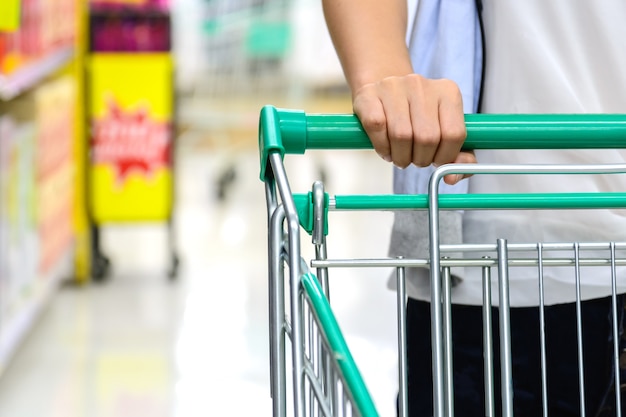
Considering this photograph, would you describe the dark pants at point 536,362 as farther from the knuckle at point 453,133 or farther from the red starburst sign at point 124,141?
the red starburst sign at point 124,141

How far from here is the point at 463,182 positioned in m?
1.24

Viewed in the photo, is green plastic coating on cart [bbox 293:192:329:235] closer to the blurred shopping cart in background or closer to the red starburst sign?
the red starburst sign

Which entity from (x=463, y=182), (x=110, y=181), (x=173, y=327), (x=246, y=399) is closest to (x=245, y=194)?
(x=110, y=181)

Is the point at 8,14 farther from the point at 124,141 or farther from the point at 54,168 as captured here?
the point at 124,141

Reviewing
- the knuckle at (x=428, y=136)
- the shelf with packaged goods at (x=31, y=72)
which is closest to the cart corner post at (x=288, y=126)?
the knuckle at (x=428, y=136)

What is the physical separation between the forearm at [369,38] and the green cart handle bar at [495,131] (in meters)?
0.12

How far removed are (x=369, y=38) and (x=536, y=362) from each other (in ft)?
1.44

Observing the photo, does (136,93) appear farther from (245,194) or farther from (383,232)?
(245,194)

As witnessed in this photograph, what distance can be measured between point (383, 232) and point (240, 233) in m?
0.76

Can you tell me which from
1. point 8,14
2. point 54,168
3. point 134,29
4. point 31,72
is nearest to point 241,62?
point 134,29

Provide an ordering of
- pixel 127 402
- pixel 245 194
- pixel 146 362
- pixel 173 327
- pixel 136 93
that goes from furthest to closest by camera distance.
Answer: pixel 245 194, pixel 136 93, pixel 173 327, pixel 146 362, pixel 127 402

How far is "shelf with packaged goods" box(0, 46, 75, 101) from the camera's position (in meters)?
3.01

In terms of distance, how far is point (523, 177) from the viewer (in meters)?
1.23

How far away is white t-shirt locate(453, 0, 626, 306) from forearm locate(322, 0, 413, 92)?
0.50ft
